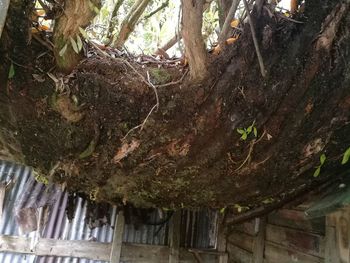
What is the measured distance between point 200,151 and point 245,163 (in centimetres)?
28

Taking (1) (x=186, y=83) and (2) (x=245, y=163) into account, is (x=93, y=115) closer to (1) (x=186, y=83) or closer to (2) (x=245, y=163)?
(1) (x=186, y=83)

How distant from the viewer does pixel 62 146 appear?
198 cm

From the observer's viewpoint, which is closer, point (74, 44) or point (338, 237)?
point (74, 44)

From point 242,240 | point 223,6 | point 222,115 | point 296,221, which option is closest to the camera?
point 222,115

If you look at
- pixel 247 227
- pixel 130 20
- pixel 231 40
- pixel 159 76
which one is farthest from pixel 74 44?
pixel 247 227

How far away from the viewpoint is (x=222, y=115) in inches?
71.9

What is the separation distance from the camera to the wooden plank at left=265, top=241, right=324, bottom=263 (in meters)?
3.06

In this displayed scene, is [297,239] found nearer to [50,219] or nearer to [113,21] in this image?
[113,21]

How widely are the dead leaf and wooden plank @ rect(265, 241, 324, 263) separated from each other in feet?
6.45

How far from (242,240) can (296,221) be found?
1390 mm

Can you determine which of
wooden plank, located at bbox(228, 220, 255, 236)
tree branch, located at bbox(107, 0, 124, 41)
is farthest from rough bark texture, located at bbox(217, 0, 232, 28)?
wooden plank, located at bbox(228, 220, 255, 236)

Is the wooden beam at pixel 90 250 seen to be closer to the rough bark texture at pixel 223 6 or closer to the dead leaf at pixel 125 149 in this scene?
the dead leaf at pixel 125 149

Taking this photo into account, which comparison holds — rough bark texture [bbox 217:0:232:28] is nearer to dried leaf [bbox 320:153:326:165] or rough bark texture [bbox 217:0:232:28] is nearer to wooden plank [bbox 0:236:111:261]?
dried leaf [bbox 320:153:326:165]

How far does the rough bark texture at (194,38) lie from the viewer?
5.06ft
